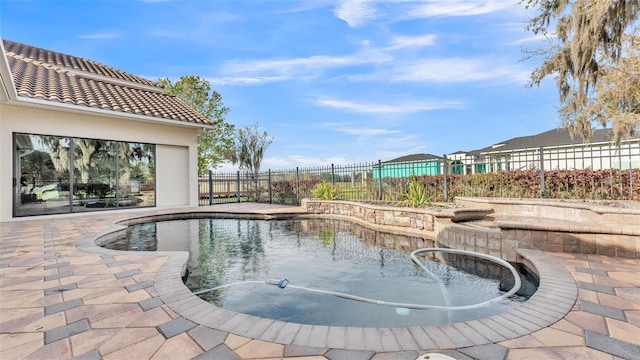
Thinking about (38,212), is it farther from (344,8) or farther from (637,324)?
(637,324)

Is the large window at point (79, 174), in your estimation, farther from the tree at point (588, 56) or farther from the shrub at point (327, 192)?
the tree at point (588, 56)

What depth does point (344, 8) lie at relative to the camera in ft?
24.8

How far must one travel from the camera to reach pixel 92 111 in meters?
8.74

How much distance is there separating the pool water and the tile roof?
16.7 feet

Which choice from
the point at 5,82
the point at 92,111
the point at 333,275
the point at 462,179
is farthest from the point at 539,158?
the point at 92,111

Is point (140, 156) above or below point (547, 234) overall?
above

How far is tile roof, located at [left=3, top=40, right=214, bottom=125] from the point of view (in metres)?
8.53

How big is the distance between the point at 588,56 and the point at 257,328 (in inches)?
344

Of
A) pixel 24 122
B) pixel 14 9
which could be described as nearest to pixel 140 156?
pixel 24 122

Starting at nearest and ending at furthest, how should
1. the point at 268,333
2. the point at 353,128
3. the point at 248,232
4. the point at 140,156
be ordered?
the point at 268,333, the point at 248,232, the point at 140,156, the point at 353,128

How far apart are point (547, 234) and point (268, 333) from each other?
4.07 meters

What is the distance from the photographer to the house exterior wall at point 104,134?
7820mm

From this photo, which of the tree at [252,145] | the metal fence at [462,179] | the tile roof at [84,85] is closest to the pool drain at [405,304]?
the metal fence at [462,179]

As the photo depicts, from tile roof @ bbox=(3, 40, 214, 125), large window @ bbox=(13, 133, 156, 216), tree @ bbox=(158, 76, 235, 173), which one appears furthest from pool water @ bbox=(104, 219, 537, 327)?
tree @ bbox=(158, 76, 235, 173)
